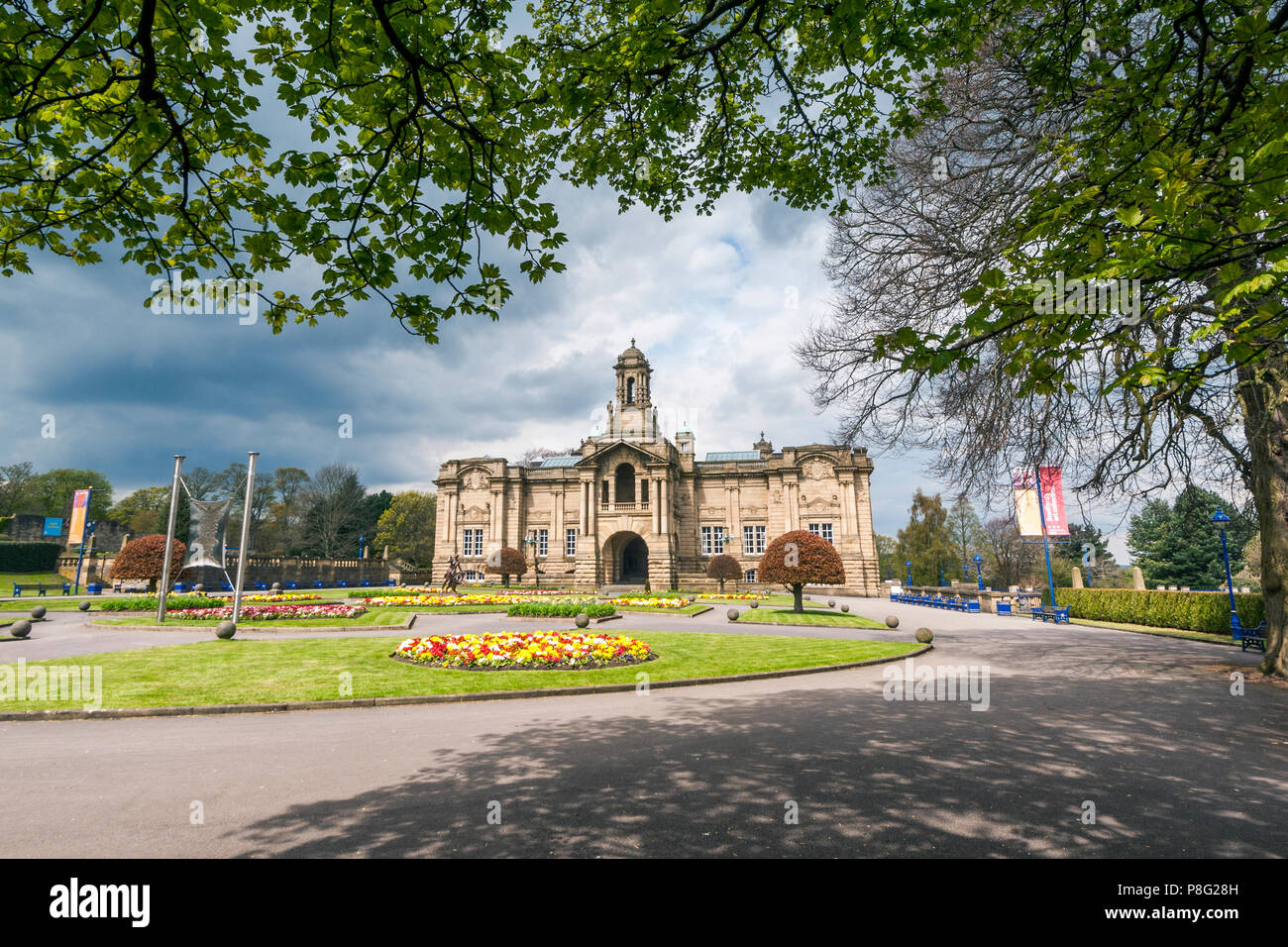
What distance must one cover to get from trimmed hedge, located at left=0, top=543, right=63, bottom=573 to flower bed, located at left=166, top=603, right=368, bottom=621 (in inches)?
1799

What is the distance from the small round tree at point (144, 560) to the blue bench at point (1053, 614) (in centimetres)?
4401

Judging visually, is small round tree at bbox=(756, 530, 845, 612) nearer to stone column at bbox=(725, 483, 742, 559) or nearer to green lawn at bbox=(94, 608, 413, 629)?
green lawn at bbox=(94, 608, 413, 629)

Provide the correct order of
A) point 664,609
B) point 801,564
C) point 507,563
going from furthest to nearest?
point 507,563, point 664,609, point 801,564

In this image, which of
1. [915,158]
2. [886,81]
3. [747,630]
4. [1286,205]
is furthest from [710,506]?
[1286,205]

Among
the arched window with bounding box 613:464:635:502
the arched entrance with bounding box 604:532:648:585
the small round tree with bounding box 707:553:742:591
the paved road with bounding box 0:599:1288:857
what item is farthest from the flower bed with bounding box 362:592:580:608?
the arched window with bounding box 613:464:635:502

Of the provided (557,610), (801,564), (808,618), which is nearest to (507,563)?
(557,610)

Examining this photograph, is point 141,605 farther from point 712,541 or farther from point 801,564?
point 712,541

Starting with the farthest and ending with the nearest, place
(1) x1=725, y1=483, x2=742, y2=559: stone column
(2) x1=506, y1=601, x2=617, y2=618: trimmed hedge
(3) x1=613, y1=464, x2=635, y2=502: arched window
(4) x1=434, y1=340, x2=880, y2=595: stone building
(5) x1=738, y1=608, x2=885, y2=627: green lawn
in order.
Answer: (3) x1=613, y1=464, x2=635, y2=502: arched window < (1) x1=725, y1=483, x2=742, y2=559: stone column < (4) x1=434, y1=340, x2=880, y2=595: stone building < (5) x1=738, y1=608, x2=885, y2=627: green lawn < (2) x1=506, y1=601, x2=617, y2=618: trimmed hedge

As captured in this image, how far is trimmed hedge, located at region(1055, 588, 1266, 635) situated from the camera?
2086cm

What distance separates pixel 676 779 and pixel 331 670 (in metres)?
9.43

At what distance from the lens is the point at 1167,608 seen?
987 inches
